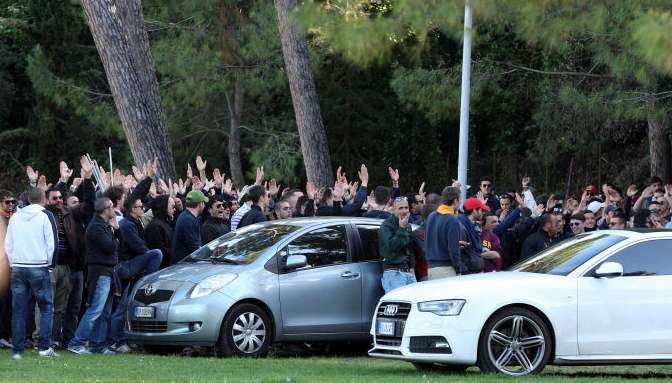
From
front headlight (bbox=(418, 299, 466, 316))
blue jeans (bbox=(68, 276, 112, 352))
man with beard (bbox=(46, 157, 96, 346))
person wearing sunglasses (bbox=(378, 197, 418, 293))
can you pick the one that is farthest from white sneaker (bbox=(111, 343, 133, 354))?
front headlight (bbox=(418, 299, 466, 316))

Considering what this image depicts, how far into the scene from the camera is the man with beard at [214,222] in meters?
17.3

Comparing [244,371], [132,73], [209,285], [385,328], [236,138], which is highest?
[236,138]

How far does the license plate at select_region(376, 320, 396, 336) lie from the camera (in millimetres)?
13305

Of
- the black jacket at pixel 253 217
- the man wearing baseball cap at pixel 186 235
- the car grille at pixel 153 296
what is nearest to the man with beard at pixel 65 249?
the car grille at pixel 153 296

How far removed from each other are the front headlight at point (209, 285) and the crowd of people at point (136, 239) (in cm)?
110

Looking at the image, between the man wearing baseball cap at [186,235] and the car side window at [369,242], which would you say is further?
the man wearing baseball cap at [186,235]

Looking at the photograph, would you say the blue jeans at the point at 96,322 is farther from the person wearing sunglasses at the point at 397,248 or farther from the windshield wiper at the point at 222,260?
the person wearing sunglasses at the point at 397,248

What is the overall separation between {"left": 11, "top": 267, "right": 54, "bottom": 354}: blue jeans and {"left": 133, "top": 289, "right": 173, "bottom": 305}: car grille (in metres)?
1.12

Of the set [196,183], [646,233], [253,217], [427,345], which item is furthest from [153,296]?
[646,233]

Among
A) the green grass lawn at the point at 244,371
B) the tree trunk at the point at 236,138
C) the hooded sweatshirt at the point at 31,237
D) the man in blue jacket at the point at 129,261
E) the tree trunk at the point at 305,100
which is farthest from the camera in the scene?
the tree trunk at the point at 236,138

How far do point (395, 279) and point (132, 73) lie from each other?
9255 mm

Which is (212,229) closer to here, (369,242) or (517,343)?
(369,242)

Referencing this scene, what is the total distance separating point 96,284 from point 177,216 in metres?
2.38

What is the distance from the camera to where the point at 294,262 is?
1542 centimetres
